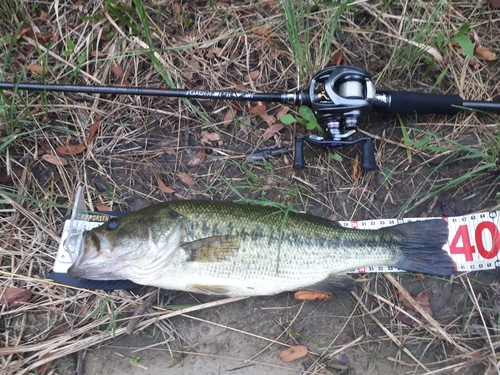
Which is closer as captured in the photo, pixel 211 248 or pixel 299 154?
pixel 211 248

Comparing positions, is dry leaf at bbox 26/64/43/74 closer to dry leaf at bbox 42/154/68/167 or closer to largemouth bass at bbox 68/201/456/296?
dry leaf at bbox 42/154/68/167

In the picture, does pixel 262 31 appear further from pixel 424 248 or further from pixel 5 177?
pixel 5 177

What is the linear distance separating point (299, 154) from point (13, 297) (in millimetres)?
2688

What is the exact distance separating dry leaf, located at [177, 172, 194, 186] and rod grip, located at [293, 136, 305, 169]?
950 millimetres

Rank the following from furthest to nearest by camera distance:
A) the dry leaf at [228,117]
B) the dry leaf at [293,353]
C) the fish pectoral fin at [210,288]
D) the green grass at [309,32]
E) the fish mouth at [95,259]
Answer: the dry leaf at [228,117] < the green grass at [309,32] < the dry leaf at [293,353] < the fish pectoral fin at [210,288] < the fish mouth at [95,259]

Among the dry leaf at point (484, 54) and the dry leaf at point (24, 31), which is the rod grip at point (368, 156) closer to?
the dry leaf at point (484, 54)

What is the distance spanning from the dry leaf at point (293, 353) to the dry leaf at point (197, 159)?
1.79m

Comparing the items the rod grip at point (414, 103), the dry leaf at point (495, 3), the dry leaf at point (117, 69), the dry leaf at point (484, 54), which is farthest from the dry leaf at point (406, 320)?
the dry leaf at point (117, 69)

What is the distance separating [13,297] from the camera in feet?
10.5

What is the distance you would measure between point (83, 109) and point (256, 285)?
2.30 meters

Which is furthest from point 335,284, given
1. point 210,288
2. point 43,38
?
point 43,38

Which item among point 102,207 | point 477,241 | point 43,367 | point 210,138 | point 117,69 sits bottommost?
point 43,367

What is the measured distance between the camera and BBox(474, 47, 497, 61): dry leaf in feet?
12.0

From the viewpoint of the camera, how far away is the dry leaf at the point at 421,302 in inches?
127
